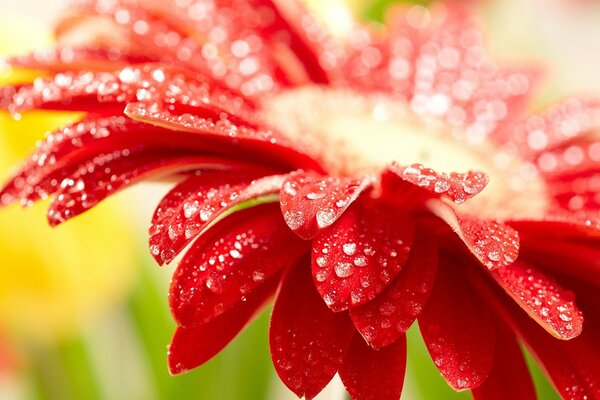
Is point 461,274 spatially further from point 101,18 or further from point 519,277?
point 101,18

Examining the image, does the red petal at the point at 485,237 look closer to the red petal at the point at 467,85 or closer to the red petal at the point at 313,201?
the red petal at the point at 313,201

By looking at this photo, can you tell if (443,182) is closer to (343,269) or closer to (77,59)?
(343,269)

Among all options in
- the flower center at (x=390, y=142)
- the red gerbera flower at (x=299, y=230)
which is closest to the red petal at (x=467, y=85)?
the flower center at (x=390, y=142)

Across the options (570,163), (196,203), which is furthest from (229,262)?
(570,163)

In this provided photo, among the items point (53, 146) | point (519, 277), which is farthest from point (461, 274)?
point (53, 146)

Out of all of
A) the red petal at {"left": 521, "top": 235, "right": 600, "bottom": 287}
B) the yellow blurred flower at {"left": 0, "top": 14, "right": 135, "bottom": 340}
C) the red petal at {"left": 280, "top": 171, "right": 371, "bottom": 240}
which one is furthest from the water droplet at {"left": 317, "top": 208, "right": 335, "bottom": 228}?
the yellow blurred flower at {"left": 0, "top": 14, "right": 135, "bottom": 340}
